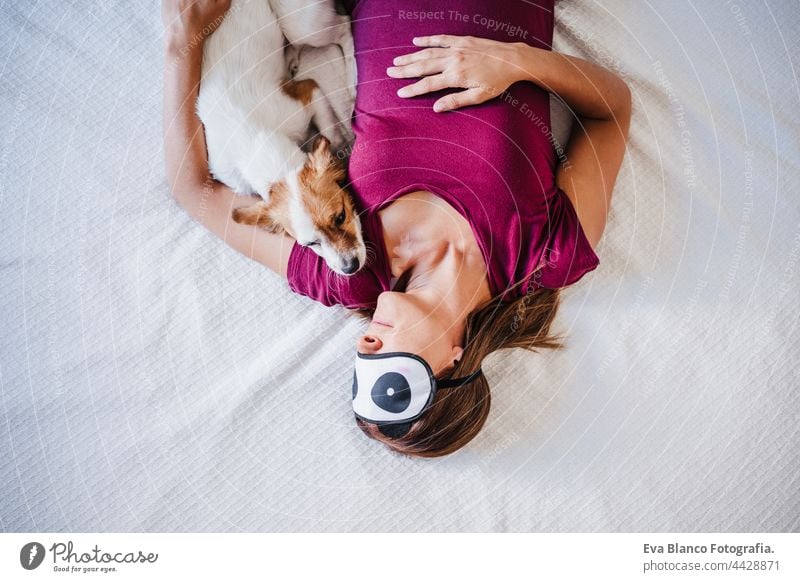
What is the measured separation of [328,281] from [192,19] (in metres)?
0.42

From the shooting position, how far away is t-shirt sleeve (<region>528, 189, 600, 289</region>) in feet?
2.43

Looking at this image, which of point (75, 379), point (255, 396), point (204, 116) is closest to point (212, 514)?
point (255, 396)

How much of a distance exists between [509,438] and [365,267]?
13.1 inches

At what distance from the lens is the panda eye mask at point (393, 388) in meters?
0.68

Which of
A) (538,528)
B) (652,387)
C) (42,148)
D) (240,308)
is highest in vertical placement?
(42,148)

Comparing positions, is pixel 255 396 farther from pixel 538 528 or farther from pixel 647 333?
pixel 647 333

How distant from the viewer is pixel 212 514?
79 cm

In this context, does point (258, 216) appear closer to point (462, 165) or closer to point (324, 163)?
point (324, 163)

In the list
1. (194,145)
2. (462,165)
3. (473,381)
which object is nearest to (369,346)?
(473,381)

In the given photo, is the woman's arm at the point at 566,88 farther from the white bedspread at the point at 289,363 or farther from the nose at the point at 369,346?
the nose at the point at 369,346

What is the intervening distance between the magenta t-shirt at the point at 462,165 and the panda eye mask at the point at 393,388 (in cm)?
12
